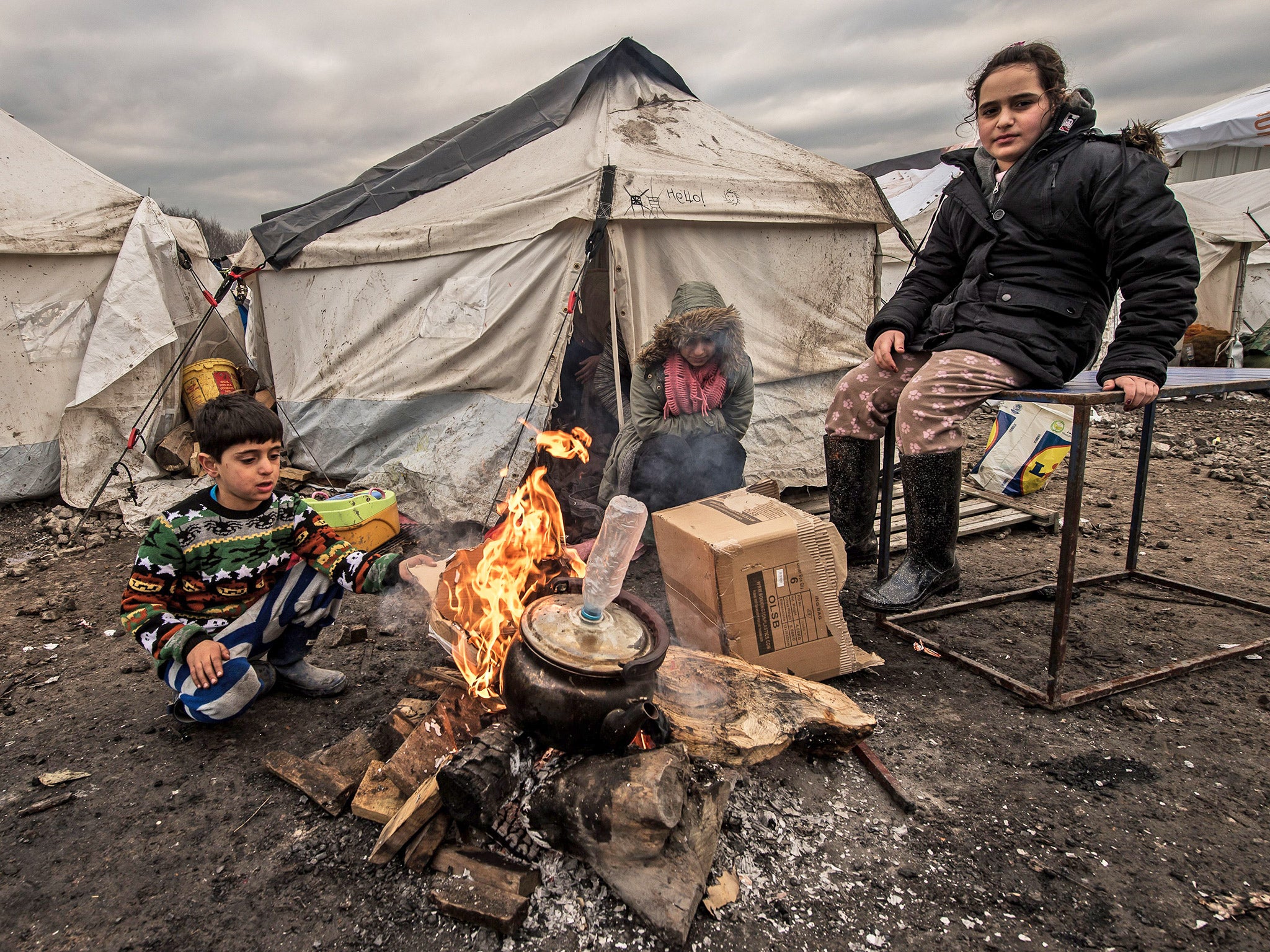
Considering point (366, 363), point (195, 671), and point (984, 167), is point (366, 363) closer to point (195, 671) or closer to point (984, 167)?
point (195, 671)

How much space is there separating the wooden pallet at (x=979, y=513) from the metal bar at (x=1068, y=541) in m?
1.49

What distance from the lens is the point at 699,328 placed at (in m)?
3.82

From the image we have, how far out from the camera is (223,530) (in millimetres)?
2461

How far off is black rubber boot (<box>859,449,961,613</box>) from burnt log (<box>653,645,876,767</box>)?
671mm

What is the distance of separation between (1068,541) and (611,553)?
167cm

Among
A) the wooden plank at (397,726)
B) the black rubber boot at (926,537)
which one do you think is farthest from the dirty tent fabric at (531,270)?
the wooden plank at (397,726)

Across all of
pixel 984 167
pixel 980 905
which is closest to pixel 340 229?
pixel 984 167

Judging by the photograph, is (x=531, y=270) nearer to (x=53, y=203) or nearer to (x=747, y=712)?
(x=747, y=712)

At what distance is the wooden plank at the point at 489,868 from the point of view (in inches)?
68.3

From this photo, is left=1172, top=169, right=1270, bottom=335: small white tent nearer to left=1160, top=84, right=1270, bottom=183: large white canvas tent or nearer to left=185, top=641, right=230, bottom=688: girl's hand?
left=1160, top=84, right=1270, bottom=183: large white canvas tent

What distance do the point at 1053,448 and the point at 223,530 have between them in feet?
17.2

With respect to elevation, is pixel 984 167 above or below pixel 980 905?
above

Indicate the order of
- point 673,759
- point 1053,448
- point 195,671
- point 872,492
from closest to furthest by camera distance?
1. point 673,759
2. point 195,671
3. point 872,492
4. point 1053,448

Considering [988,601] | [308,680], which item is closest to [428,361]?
[308,680]
